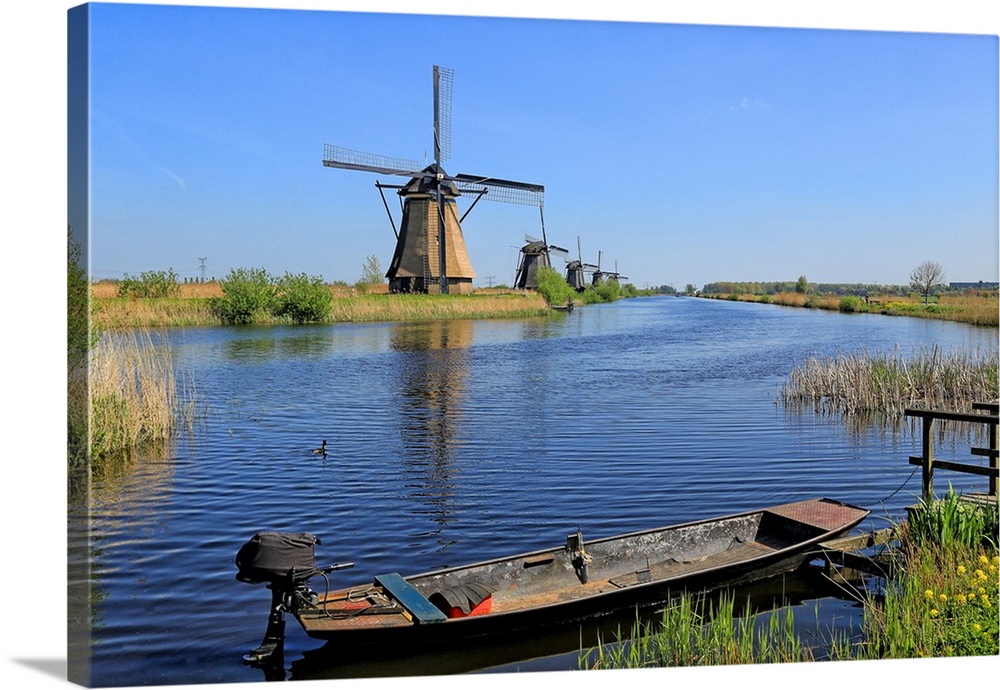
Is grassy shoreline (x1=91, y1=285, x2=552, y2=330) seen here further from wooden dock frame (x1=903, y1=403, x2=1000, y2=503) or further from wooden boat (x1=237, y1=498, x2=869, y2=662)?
wooden dock frame (x1=903, y1=403, x2=1000, y2=503)

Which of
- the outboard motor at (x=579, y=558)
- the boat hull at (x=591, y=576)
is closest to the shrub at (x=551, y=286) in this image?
the boat hull at (x=591, y=576)

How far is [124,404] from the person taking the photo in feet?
35.2

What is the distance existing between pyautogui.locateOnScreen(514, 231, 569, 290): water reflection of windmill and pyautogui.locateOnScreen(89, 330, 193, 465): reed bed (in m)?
39.1

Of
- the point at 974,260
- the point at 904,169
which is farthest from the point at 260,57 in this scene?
the point at 974,260

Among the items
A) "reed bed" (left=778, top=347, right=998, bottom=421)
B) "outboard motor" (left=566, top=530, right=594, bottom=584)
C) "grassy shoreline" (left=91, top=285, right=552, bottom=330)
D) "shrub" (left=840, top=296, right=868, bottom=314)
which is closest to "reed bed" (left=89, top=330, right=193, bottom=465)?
"grassy shoreline" (left=91, top=285, right=552, bottom=330)

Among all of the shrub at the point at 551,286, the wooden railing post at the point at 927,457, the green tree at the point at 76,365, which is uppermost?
the shrub at the point at 551,286

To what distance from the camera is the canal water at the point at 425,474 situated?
5.94m

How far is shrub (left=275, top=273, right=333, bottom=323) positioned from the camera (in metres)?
30.0

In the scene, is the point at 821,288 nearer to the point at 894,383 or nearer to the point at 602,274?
the point at 894,383

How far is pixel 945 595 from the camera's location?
5.43 metres

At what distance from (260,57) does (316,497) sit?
18.4 feet

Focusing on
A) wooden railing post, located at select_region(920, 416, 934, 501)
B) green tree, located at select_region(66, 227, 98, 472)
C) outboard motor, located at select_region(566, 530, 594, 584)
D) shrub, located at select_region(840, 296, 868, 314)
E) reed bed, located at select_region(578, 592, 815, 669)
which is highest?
shrub, located at select_region(840, 296, 868, 314)

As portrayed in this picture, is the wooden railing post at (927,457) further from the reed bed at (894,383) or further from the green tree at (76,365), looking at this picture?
the reed bed at (894,383)

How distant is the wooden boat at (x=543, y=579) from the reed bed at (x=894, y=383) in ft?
21.0
